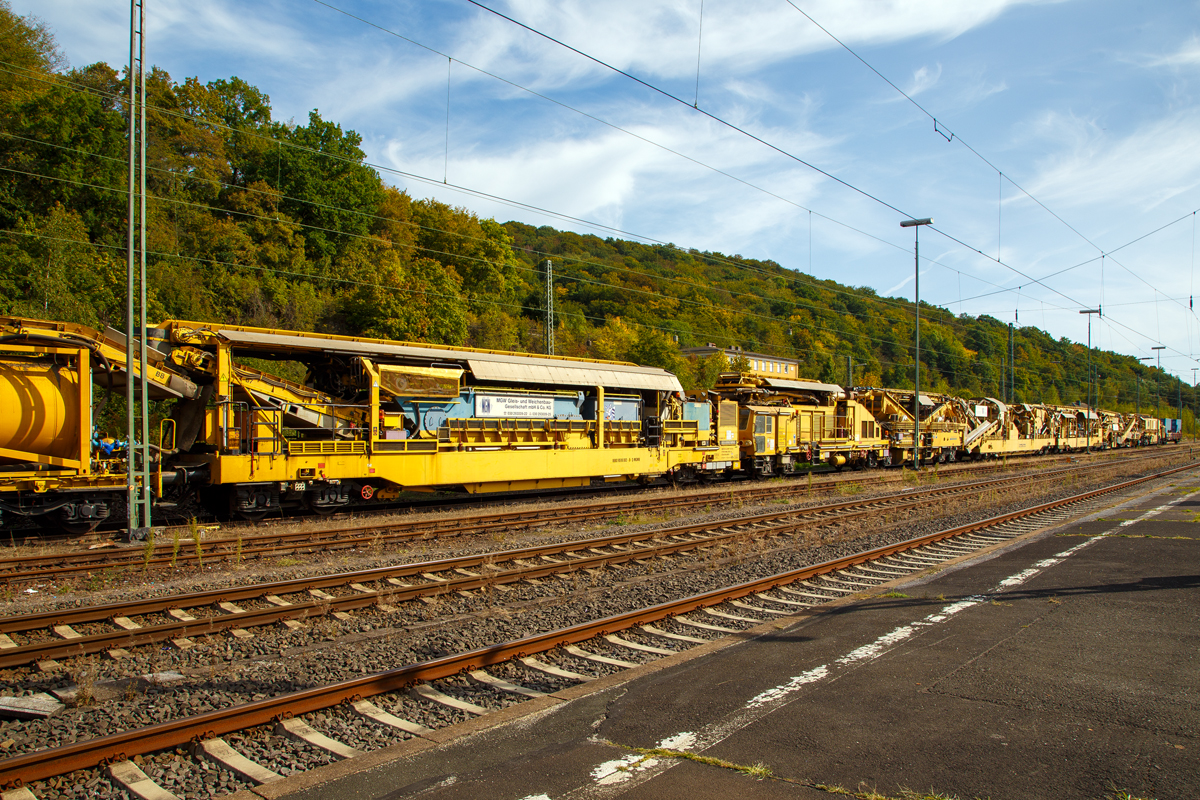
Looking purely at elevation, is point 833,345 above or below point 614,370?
above

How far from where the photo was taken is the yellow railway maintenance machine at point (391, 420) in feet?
46.5

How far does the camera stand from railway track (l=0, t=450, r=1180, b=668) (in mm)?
6934

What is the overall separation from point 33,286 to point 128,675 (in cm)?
2951

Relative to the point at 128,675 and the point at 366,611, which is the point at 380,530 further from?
the point at 128,675

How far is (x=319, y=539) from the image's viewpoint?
1247 cm

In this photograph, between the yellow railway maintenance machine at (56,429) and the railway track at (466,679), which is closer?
the railway track at (466,679)

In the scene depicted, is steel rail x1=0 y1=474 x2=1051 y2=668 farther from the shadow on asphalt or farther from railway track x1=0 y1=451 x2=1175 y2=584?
the shadow on asphalt

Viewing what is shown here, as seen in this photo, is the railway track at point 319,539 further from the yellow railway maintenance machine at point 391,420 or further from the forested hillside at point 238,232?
the forested hillside at point 238,232

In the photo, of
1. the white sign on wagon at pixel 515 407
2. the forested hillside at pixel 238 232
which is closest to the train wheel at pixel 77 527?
the white sign on wagon at pixel 515 407

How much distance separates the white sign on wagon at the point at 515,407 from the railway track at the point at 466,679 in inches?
326

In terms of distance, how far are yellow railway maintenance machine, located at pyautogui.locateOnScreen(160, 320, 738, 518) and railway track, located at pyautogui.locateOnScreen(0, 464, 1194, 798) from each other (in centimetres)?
714

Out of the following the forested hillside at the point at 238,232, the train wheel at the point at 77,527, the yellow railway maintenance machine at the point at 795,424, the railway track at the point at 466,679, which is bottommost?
the railway track at the point at 466,679

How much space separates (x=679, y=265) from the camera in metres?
109

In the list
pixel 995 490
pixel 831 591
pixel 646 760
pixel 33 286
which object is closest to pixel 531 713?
pixel 646 760
